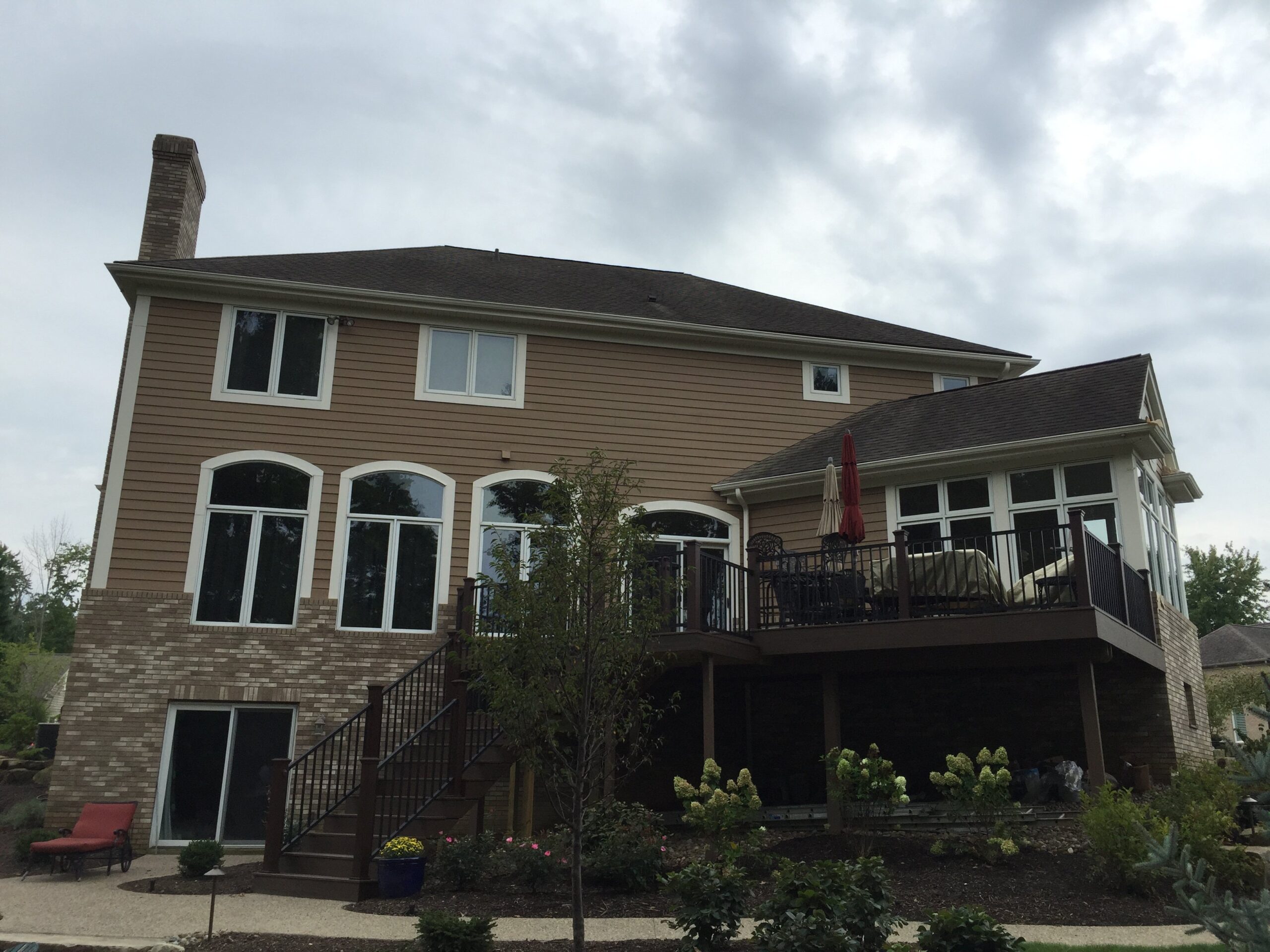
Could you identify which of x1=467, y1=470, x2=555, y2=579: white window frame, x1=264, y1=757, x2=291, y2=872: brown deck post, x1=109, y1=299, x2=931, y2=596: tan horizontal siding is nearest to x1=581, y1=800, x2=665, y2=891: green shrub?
x1=264, y1=757, x2=291, y2=872: brown deck post

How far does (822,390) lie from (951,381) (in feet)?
A: 7.66

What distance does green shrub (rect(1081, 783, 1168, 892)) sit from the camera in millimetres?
7945

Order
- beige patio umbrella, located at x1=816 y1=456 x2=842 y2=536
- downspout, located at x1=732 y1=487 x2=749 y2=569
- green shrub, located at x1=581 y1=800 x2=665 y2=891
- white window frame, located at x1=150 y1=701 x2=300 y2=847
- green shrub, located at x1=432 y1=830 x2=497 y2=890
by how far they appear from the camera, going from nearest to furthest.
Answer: green shrub, located at x1=581 y1=800 x2=665 y2=891
green shrub, located at x1=432 y1=830 x2=497 y2=890
white window frame, located at x1=150 y1=701 x2=300 y2=847
beige patio umbrella, located at x1=816 y1=456 x2=842 y2=536
downspout, located at x1=732 y1=487 x2=749 y2=569

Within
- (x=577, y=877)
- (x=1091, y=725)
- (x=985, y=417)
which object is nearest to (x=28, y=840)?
(x=577, y=877)

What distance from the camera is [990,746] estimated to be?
12.9m

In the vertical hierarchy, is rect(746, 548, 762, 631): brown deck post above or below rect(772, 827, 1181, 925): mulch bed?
above

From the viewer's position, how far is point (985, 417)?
14305 mm

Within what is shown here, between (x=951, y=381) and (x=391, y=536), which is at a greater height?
(x=951, y=381)

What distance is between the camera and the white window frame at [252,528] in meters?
13.4

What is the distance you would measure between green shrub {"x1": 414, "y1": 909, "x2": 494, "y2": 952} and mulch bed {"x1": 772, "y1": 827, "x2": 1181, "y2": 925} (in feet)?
10.2

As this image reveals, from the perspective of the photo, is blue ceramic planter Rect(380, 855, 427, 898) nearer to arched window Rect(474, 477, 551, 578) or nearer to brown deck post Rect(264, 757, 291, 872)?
brown deck post Rect(264, 757, 291, 872)

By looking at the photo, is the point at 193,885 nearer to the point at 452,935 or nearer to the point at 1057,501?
the point at 452,935

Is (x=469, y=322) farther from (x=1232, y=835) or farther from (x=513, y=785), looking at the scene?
(x=1232, y=835)

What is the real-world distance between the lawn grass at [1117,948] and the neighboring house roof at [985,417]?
721cm
